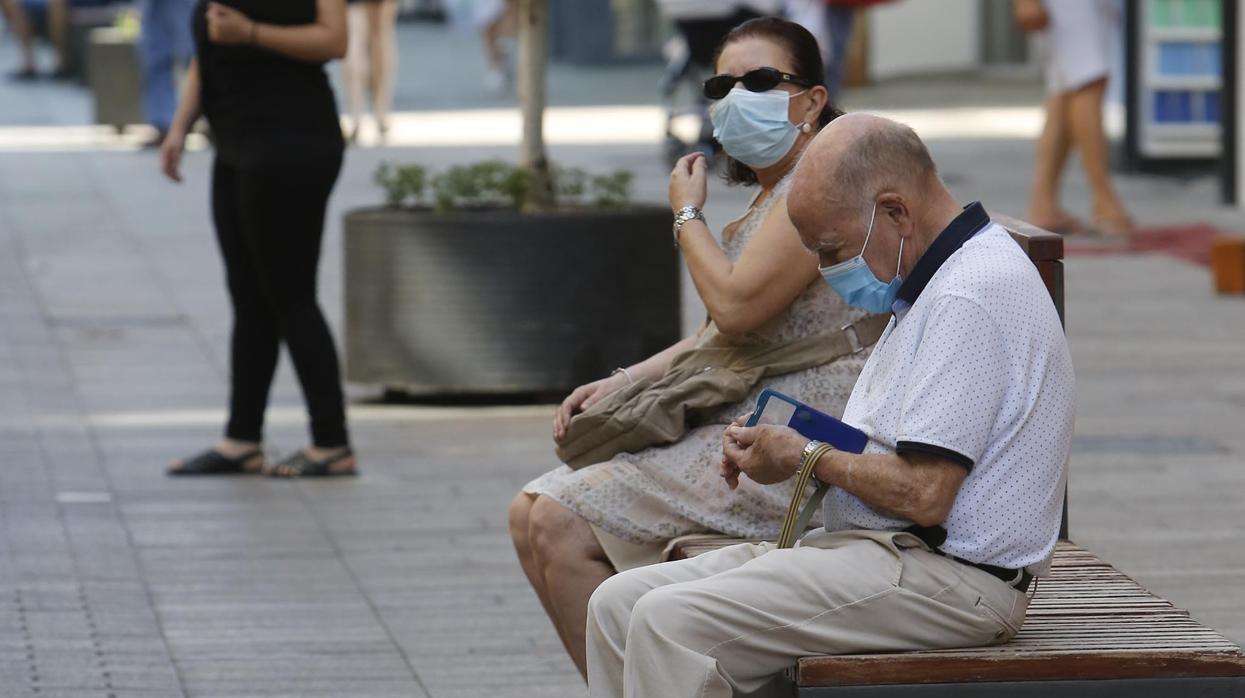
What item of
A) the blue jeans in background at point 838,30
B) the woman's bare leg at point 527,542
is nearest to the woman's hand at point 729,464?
A: the woman's bare leg at point 527,542

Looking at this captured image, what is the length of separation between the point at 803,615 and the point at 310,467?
3.62 metres

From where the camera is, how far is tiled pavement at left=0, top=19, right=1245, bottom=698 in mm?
4812

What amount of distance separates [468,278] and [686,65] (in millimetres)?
7981

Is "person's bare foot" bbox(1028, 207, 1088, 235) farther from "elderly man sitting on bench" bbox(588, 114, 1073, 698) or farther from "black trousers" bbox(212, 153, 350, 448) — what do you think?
"elderly man sitting on bench" bbox(588, 114, 1073, 698)

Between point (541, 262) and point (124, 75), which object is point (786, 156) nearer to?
point (541, 262)

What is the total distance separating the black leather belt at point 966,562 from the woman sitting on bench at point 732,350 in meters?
0.67

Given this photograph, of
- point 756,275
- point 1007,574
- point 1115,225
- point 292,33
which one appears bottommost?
point 1115,225

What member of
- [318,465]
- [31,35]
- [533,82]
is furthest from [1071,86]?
[31,35]

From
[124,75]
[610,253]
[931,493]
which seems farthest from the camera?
[124,75]

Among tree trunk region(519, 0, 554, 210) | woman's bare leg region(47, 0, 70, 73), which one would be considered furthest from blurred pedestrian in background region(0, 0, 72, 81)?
tree trunk region(519, 0, 554, 210)

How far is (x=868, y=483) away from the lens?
3201 millimetres

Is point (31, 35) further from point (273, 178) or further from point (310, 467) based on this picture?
point (273, 178)

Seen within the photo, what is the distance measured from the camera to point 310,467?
21.7 feet

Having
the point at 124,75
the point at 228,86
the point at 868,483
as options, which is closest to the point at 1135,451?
the point at 228,86
